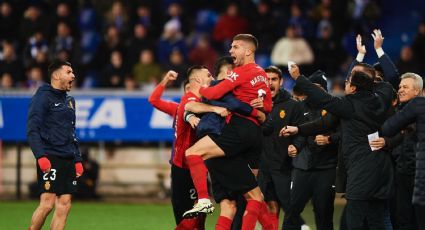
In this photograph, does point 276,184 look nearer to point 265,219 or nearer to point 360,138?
point 265,219

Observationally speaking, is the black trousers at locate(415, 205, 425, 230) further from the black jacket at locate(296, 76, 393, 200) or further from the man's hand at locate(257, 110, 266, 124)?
the man's hand at locate(257, 110, 266, 124)

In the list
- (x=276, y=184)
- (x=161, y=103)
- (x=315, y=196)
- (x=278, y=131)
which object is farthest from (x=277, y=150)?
(x=161, y=103)

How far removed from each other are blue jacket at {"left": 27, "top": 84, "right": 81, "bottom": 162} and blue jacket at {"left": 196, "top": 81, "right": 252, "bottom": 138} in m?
1.73

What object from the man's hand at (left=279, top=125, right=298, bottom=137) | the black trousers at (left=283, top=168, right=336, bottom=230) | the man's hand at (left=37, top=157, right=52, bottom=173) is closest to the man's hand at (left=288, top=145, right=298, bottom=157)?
the black trousers at (left=283, top=168, right=336, bottom=230)

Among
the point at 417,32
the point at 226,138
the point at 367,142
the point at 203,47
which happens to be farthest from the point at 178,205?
the point at 417,32

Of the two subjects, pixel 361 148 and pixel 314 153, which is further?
pixel 314 153

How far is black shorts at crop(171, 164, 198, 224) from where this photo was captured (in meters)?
10.8

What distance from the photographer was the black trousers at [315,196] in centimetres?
1094

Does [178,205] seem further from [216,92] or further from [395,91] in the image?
[395,91]

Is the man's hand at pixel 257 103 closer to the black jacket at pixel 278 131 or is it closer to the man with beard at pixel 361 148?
the man with beard at pixel 361 148

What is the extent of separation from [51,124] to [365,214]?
3.64 m

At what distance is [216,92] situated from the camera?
32.4 feet

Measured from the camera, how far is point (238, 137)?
392 inches

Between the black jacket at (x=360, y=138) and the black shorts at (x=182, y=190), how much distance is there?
1.72 m
